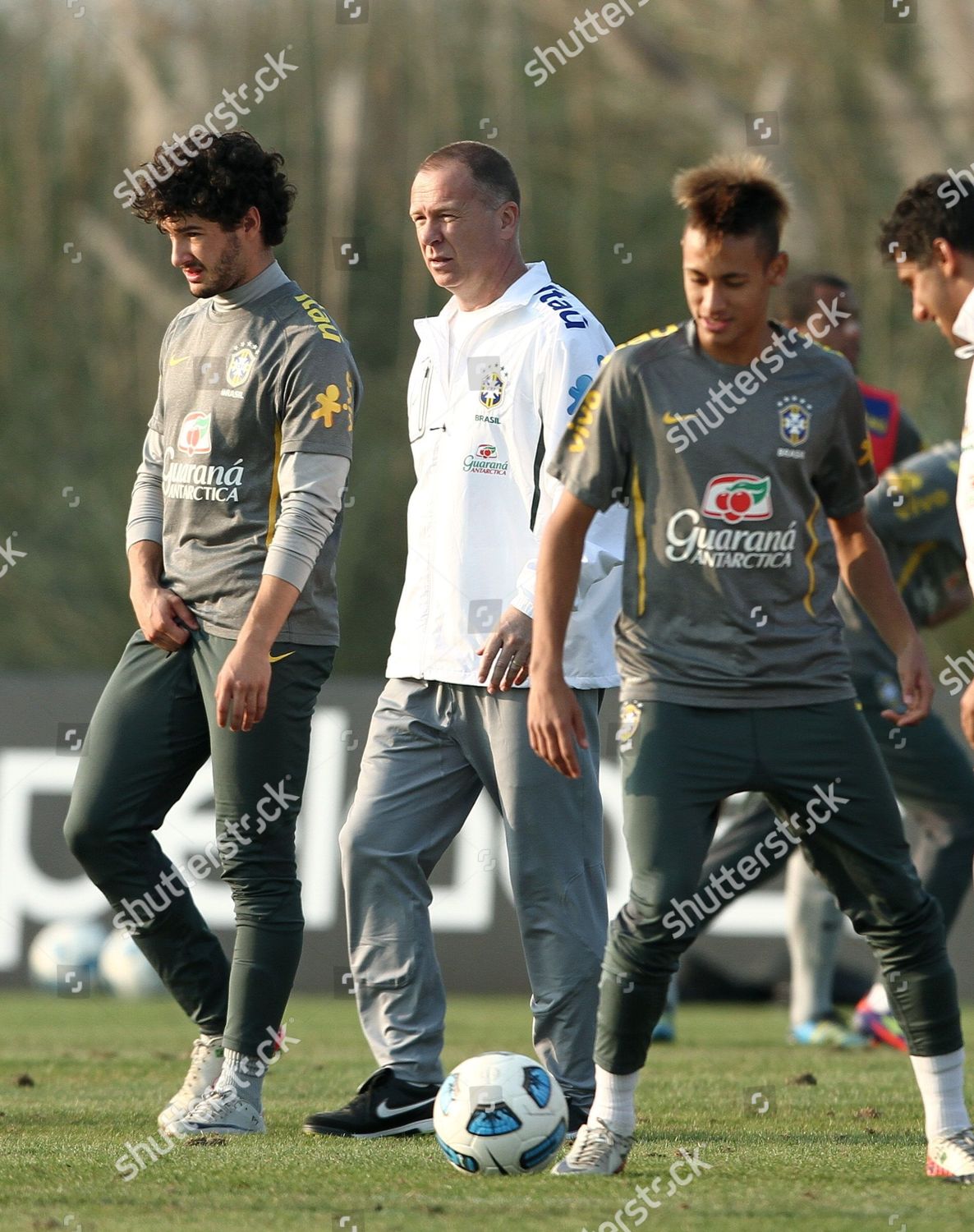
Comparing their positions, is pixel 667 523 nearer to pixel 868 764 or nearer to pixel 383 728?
pixel 868 764

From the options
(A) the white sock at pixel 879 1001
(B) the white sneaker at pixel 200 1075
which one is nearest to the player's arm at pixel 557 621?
(B) the white sneaker at pixel 200 1075

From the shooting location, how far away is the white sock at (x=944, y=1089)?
13.8 feet

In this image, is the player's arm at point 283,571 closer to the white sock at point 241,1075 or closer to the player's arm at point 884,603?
the white sock at point 241,1075

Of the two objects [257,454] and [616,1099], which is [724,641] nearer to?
[616,1099]

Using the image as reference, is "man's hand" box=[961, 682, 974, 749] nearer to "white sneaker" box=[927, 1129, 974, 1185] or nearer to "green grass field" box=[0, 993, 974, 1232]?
"white sneaker" box=[927, 1129, 974, 1185]

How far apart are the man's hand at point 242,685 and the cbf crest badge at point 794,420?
4.59ft

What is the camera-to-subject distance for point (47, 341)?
18.0m

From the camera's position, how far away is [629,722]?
4.23 meters

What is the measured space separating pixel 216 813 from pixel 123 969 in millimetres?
5184

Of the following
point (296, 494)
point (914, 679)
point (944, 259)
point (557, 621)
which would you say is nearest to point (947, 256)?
point (944, 259)

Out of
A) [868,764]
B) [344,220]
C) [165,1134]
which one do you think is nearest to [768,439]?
[868,764]

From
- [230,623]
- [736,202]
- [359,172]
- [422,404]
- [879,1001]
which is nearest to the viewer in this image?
[736,202]

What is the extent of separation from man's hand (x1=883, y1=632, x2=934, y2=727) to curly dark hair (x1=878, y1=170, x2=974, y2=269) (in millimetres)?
887

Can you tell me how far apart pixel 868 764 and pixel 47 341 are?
14.9 metres
